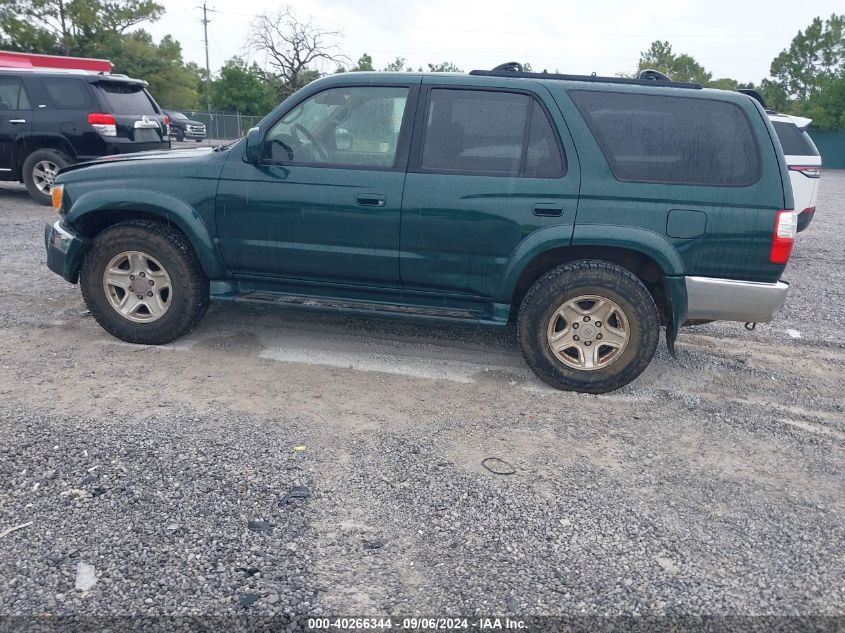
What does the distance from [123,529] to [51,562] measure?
11.0 inches

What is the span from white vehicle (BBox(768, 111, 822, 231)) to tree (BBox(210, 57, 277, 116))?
3436 cm

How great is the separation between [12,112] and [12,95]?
26cm

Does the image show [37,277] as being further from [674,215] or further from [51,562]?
[674,215]

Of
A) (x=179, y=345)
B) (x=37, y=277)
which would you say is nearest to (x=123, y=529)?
(x=179, y=345)

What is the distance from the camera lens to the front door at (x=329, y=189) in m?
4.30

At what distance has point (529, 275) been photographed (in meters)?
4.43

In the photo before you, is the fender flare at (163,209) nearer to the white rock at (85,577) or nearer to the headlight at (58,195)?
the headlight at (58,195)

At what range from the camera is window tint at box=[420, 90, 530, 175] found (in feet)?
13.9

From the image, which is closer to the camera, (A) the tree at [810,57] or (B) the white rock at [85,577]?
(B) the white rock at [85,577]

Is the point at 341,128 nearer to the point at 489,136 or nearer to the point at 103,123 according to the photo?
the point at 489,136

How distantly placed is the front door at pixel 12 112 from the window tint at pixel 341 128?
7824 millimetres

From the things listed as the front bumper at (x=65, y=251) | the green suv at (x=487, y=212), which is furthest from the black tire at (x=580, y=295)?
the front bumper at (x=65, y=251)

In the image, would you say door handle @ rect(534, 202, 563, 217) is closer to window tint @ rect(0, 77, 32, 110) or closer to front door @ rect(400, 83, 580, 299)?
front door @ rect(400, 83, 580, 299)

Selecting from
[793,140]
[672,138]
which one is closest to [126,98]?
[672,138]
